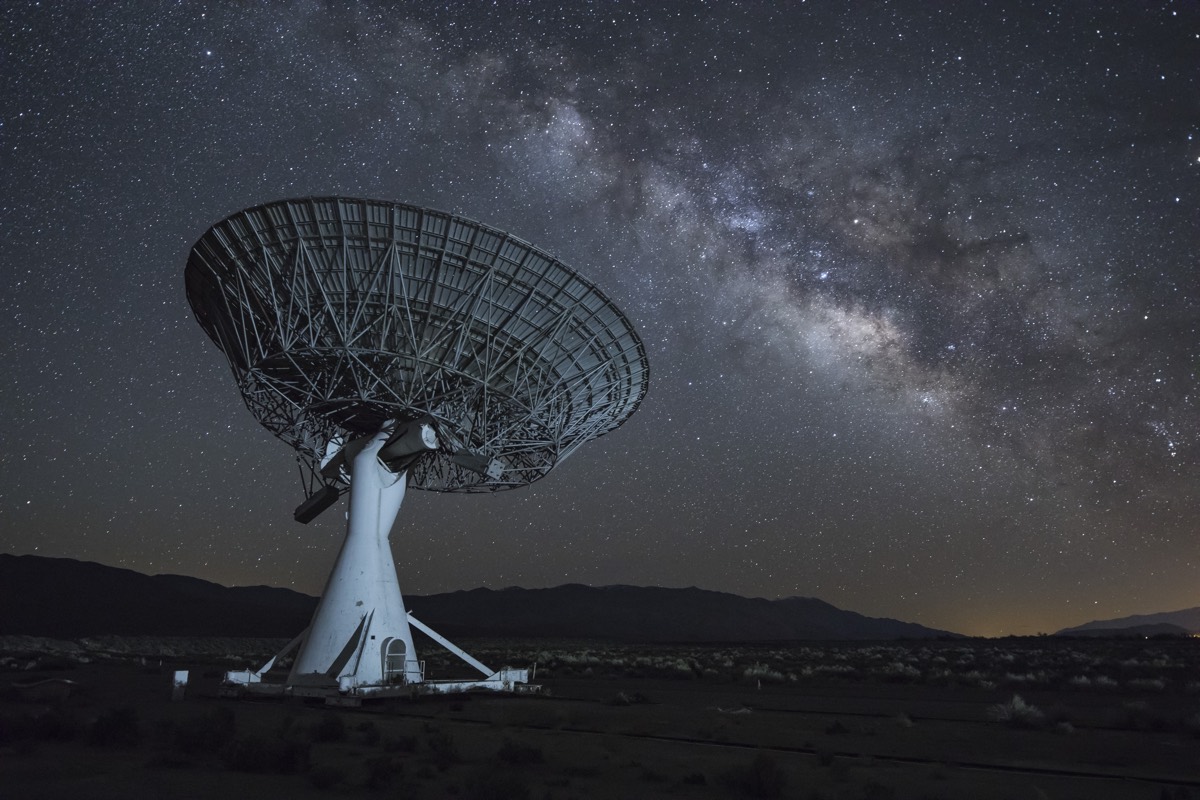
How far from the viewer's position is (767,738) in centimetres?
1376

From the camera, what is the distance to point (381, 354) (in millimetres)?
18344

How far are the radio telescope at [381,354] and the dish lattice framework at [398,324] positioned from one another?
4cm

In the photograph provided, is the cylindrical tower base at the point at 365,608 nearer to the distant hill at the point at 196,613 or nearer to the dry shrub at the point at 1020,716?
the dry shrub at the point at 1020,716

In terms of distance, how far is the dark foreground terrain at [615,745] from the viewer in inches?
359

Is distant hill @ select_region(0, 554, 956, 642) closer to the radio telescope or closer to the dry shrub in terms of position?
the radio telescope

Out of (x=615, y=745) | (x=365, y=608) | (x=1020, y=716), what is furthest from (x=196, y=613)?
(x=1020, y=716)

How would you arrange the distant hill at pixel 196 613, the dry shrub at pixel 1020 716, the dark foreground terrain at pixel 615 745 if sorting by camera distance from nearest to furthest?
1. the dark foreground terrain at pixel 615 745
2. the dry shrub at pixel 1020 716
3. the distant hill at pixel 196 613

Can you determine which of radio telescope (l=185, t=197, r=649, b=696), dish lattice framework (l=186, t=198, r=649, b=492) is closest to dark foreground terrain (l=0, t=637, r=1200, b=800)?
radio telescope (l=185, t=197, r=649, b=696)

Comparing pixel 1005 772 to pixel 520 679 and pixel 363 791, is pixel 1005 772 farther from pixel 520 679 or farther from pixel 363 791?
pixel 520 679

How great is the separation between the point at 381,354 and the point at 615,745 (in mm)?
10105

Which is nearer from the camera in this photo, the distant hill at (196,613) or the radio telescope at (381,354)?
the radio telescope at (381,354)

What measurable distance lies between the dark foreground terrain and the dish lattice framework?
7068mm

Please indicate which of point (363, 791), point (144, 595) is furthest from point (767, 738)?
point (144, 595)

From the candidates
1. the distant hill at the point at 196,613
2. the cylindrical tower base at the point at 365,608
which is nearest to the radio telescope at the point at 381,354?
the cylindrical tower base at the point at 365,608
